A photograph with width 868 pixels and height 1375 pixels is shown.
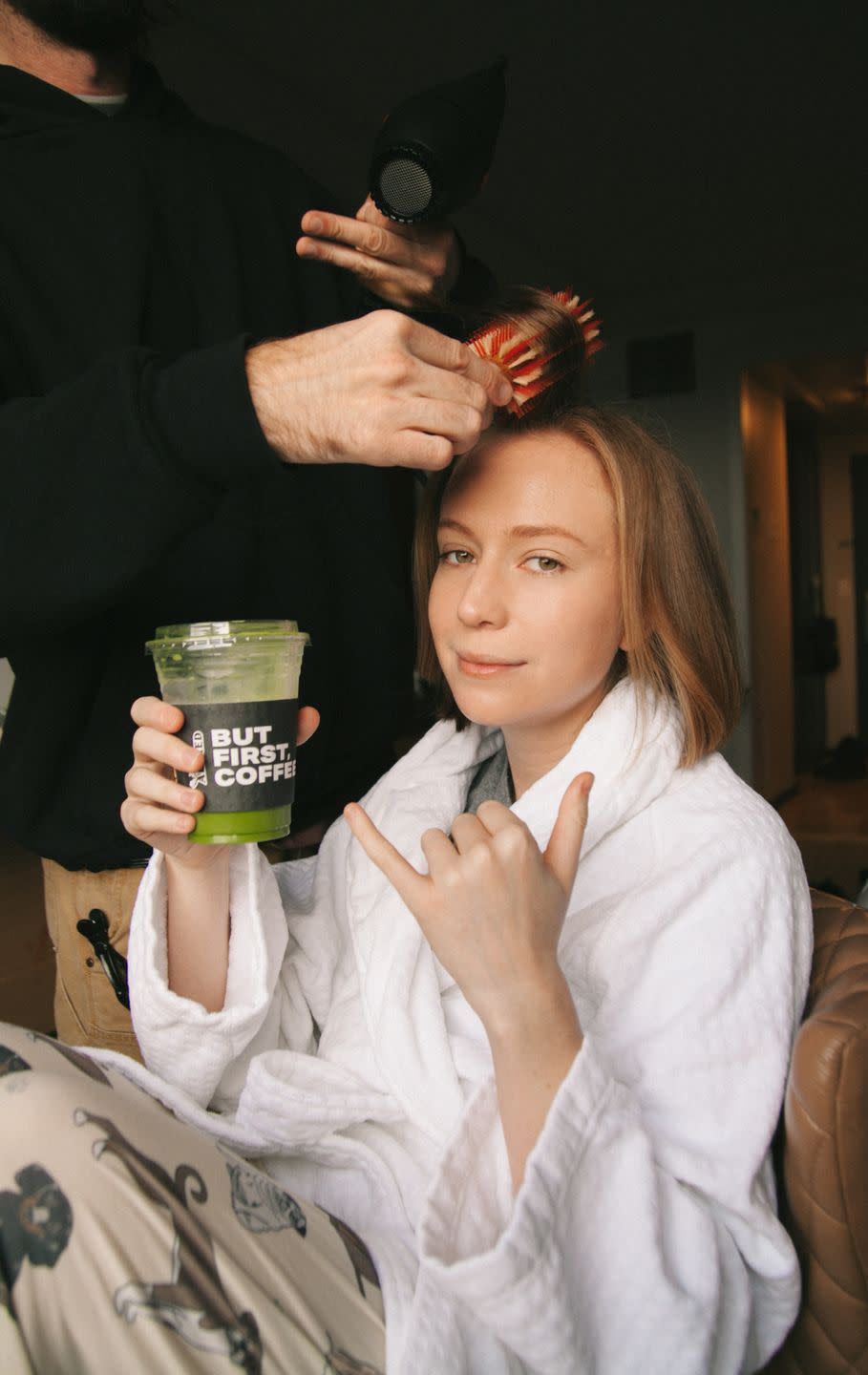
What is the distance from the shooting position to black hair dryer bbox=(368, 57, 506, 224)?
110cm

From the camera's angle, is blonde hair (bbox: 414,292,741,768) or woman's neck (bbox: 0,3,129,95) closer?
blonde hair (bbox: 414,292,741,768)

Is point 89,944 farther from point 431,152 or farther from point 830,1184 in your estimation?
point 431,152

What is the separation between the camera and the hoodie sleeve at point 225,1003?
42.3 inches

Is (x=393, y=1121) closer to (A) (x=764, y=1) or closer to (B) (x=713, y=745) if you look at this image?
(B) (x=713, y=745)

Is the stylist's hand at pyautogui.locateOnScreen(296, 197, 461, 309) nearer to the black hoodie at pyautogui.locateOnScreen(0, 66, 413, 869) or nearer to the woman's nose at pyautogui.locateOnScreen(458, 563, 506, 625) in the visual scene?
the black hoodie at pyautogui.locateOnScreen(0, 66, 413, 869)

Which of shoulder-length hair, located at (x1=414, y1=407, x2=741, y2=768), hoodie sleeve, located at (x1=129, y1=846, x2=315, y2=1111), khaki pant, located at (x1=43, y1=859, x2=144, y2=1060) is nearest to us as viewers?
hoodie sleeve, located at (x1=129, y1=846, x2=315, y2=1111)

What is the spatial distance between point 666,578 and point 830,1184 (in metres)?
0.67

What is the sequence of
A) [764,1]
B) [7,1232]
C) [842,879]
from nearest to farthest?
[7,1232]
[764,1]
[842,879]

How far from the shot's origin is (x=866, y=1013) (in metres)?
0.86

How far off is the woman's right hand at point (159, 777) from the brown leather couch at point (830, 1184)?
23.2 inches

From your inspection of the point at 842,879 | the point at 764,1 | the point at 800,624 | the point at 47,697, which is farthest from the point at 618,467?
the point at 800,624

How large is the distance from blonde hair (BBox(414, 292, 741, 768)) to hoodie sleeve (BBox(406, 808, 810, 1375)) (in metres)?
0.28

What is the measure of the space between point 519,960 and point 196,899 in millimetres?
460

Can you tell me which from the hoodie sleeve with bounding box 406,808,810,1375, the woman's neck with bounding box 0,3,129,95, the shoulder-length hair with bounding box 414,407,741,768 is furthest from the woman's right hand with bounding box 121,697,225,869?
the woman's neck with bounding box 0,3,129,95
